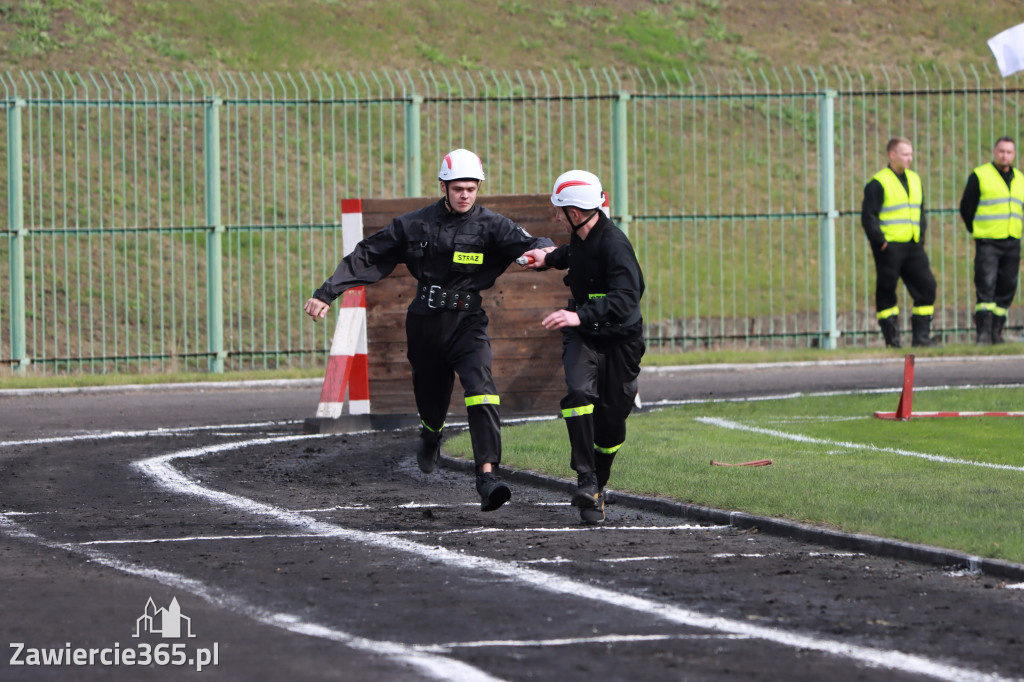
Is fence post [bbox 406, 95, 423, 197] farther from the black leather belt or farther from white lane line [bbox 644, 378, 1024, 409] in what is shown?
the black leather belt

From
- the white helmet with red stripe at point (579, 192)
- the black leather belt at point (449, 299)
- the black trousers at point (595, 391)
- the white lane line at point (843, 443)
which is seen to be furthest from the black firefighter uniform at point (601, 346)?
the white lane line at point (843, 443)

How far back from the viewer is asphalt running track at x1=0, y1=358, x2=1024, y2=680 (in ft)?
17.4

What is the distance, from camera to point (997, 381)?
16.2m

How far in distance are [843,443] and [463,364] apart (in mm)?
3321

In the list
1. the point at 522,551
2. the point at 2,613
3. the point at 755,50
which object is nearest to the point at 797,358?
the point at 522,551

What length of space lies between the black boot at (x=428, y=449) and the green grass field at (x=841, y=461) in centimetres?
66

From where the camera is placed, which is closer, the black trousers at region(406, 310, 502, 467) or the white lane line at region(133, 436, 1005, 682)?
the white lane line at region(133, 436, 1005, 682)

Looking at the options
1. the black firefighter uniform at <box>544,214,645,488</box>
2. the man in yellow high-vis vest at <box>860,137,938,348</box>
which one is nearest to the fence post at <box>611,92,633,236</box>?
the man in yellow high-vis vest at <box>860,137,938,348</box>

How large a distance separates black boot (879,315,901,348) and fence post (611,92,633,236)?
335cm

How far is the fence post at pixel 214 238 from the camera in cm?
1922

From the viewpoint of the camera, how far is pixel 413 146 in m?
19.5

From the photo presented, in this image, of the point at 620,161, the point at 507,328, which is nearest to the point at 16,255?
the point at 620,161

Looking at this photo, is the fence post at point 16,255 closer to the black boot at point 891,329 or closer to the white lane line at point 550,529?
the black boot at point 891,329

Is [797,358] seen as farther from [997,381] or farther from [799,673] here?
[799,673]
